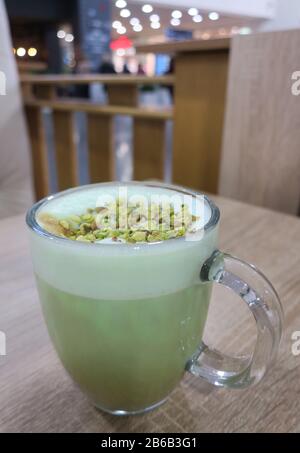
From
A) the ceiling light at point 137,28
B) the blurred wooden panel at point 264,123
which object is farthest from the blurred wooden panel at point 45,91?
the blurred wooden panel at point 264,123

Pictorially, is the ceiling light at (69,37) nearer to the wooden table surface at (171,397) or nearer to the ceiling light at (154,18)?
the ceiling light at (154,18)

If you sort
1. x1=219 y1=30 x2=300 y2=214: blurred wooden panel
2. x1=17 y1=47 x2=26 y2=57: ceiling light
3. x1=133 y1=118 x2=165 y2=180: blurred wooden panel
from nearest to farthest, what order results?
x1=219 y1=30 x2=300 y2=214: blurred wooden panel → x1=17 y1=47 x2=26 y2=57: ceiling light → x1=133 y1=118 x2=165 y2=180: blurred wooden panel

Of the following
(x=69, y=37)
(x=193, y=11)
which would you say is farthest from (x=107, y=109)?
(x=69, y=37)

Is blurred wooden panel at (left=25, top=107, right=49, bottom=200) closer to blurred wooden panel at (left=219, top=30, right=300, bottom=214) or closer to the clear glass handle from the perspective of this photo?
blurred wooden panel at (left=219, top=30, right=300, bottom=214)

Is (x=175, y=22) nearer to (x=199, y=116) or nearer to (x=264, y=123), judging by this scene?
(x=199, y=116)

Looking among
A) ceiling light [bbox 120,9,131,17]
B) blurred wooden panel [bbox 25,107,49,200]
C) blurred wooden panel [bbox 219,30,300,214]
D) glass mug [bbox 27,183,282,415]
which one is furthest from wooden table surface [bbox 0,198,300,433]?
blurred wooden panel [bbox 25,107,49,200]

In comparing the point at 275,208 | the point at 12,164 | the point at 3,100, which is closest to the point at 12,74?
the point at 3,100
